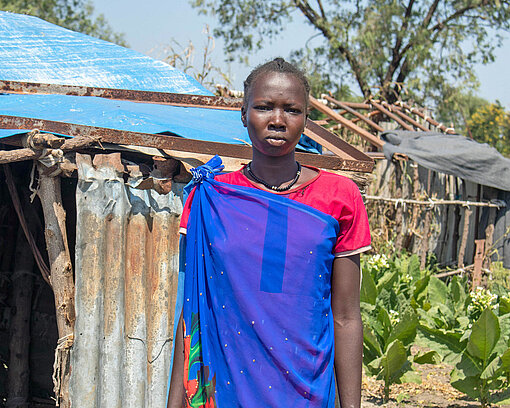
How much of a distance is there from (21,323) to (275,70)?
13.2 feet

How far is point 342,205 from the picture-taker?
190 cm

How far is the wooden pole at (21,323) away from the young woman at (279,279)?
11.9 feet

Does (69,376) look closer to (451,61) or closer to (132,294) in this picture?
(132,294)

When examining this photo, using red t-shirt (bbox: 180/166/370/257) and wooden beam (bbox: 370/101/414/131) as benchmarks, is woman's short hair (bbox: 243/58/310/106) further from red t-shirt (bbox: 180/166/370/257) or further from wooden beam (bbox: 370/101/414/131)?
wooden beam (bbox: 370/101/414/131)

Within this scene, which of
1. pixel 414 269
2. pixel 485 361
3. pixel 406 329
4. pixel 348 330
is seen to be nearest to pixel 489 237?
pixel 414 269

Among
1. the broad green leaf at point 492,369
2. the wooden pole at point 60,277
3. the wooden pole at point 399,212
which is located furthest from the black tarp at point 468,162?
the wooden pole at point 60,277

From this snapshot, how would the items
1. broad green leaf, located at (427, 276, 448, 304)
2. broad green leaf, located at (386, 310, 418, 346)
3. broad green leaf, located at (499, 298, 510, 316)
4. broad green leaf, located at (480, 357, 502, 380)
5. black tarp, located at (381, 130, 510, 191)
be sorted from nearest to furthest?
1. broad green leaf, located at (480, 357, 502, 380)
2. broad green leaf, located at (386, 310, 418, 346)
3. broad green leaf, located at (499, 298, 510, 316)
4. broad green leaf, located at (427, 276, 448, 304)
5. black tarp, located at (381, 130, 510, 191)

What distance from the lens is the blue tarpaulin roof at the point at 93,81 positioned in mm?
3807

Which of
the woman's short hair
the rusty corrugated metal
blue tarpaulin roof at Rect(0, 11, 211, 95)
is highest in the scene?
blue tarpaulin roof at Rect(0, 11, 211, 95)

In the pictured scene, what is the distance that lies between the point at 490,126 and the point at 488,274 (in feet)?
47.1

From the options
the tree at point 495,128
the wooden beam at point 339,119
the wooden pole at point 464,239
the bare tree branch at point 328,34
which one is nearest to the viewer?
the wooden beam at point 339,119

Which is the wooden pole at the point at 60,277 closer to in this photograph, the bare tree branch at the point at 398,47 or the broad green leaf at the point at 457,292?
the broad green leaf at the point at 457,292

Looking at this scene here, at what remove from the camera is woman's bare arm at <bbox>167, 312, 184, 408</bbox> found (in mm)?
2020

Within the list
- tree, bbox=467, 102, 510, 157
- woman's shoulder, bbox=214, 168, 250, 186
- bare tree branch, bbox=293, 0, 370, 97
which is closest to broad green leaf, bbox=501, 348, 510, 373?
woman's shoulder, bbox=214, 168, 250, 186
